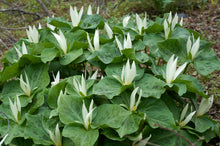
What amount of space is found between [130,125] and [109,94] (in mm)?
220

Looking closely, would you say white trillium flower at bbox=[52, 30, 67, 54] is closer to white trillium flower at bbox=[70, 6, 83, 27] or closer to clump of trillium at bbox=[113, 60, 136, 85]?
white trillium flower at bbox=[70, 6, 83, 27]

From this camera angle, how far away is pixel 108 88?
1417mm

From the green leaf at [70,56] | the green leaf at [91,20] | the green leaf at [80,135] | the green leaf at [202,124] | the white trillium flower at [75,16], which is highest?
the white trillium flower at [75,16]

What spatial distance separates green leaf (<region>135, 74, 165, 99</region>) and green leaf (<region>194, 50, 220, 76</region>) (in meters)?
0.35

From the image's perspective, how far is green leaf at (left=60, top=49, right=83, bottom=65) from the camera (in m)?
1.61

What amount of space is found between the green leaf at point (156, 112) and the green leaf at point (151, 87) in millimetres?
66

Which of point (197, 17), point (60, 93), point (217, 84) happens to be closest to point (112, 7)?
point (197, 17)

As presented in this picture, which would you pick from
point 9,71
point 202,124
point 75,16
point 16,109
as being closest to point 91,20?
point 75,16

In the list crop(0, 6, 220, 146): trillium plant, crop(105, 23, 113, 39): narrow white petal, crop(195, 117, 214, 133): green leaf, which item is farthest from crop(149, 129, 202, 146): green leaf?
crop(105, 23, 113, 39): narrow white petal

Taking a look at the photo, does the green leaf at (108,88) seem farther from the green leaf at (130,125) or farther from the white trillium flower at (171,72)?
the white trillium flower at (171,72)

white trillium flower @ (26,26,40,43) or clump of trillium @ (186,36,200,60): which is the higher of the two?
white trillium flower @ (26,26,40,43)

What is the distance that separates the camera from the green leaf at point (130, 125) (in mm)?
1233

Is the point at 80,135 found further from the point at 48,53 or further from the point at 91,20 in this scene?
the point at 91,20

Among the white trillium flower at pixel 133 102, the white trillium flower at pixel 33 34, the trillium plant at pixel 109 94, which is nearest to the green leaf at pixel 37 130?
the trillium plant at pixel 109 94
